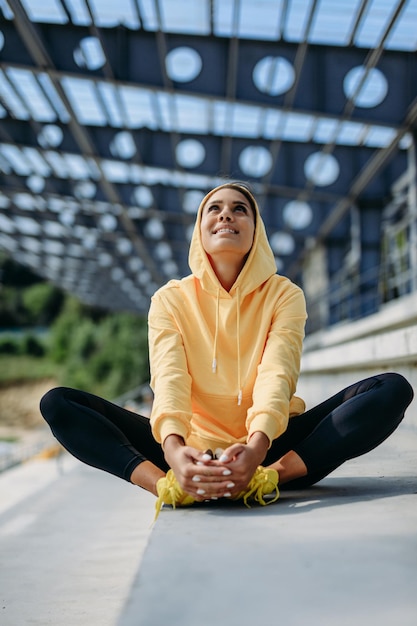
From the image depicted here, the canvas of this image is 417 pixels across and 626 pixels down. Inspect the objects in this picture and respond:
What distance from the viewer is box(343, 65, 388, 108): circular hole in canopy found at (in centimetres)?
959

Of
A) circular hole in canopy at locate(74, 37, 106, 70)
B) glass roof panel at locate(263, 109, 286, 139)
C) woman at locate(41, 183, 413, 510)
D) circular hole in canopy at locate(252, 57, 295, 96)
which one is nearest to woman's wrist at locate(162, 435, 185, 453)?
woman at locate(41, 183, 413, 510)

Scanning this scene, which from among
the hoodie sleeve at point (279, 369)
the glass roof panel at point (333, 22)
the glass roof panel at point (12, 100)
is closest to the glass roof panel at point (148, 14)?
the glass roof panel at point (333, 22)

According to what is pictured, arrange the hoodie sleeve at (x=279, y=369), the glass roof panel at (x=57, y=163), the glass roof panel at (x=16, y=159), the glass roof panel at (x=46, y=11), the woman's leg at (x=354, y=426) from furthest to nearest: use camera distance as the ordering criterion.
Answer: the glass roof panel at (x=16, y=159), the glass roof panel at (x=57, y=163), the glass roof panel at (x=46, y=11), the woman's leg at (x=354, y=426), the hoodie sleeve at (x=279, y=369)

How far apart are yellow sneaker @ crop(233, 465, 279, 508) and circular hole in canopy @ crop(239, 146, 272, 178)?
38.1 ft

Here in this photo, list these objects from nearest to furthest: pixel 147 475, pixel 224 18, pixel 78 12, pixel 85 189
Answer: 1. pixel 147 475
2. pixel 224 18
3. pixel 78 12
4. pixel 85 189

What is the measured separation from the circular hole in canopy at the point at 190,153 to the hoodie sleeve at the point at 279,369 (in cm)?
1138

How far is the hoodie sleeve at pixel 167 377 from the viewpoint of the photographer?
251 centimetres

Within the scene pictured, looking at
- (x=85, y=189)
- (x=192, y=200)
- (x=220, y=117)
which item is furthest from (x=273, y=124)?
(x=85, y=189)

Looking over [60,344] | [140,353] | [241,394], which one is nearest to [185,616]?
[241,394]

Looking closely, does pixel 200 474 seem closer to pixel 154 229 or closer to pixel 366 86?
pixel 366 86

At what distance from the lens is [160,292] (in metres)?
2.91

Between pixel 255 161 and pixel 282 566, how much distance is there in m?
13.1

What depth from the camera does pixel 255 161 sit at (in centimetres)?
1435

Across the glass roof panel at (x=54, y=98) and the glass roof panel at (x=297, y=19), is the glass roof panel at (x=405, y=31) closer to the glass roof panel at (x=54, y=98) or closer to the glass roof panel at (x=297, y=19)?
the glass roof panel at (x=297, y=19)
